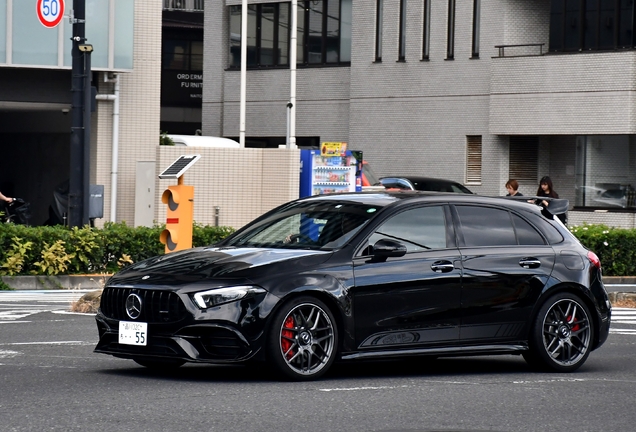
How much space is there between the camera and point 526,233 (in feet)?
36.5

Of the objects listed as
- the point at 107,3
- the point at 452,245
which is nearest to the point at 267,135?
the point at 107,3

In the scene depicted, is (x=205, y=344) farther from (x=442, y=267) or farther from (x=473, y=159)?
(x=473, y=159)

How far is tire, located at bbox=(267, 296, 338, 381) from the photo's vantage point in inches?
368

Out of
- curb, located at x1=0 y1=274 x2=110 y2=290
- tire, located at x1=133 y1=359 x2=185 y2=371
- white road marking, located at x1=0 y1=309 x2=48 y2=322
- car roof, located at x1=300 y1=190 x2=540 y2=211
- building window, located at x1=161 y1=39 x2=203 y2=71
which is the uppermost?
building window, located at x1=161 y1=39 x2=203 y2=71

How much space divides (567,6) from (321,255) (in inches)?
1097


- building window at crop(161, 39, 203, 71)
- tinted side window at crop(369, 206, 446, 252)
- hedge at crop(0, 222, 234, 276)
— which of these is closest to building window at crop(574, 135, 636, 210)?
hedge at crop(0, 222, 234, 276)

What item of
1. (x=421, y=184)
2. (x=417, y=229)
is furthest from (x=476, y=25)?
(x=417, y=229)

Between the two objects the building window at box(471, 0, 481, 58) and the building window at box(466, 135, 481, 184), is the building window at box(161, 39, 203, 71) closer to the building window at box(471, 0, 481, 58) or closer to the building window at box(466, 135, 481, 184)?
the building window at box(471, 0, 481, 58)

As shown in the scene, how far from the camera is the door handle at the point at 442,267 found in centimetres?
1025

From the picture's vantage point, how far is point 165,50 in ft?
204

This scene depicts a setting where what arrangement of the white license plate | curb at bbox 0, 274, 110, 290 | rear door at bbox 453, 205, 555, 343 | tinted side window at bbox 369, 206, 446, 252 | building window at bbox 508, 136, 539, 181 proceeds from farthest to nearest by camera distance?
building window at bbox 508, 136, 539, 181 < curb at bbox 0, 274, 110, 290 < rear door at bbox 453, 205, 555, 343 < tinted side window at bbox 369, 206, 446, 252 < the white license plate

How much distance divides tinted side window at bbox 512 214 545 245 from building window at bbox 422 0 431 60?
2822cm

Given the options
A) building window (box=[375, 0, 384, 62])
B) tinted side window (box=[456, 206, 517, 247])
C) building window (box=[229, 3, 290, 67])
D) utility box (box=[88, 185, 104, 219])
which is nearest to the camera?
tinted side window (box=[456, 206, 517, 247])

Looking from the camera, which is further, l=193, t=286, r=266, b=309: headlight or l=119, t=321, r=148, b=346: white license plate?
l=119, t=321, r=148, b=346: white license plate
